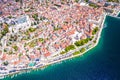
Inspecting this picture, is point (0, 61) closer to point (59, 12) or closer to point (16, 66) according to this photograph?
point (16, 66)

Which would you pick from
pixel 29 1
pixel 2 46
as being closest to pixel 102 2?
pixel 29 1

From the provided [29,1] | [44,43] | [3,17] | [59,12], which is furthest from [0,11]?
[44,43]

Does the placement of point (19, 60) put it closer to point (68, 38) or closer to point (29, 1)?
point (68, 38)

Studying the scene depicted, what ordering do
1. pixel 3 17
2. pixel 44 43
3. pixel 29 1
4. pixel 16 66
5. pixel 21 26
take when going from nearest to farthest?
pixel 16 66, pixel 44 43, pixel 21 26, pixel 3 17, pixel 29 1

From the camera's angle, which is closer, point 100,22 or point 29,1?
point 100,22

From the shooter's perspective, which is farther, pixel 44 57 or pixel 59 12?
pixel 59 12

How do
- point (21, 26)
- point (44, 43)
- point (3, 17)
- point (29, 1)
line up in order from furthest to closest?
point (29, 1) → point (3, 17) → point (21, 26) → point (44, 43)

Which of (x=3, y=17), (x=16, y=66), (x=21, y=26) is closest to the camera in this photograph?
(x=16, y=66)

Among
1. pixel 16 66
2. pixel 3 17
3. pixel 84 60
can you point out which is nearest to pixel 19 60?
pixel 16 66
